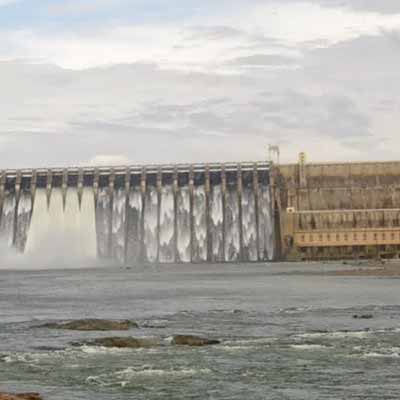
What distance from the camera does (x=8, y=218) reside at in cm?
17512

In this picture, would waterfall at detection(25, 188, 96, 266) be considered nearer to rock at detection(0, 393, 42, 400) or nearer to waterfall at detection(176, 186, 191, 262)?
waterfall at detection(176, 186, 191, 262)

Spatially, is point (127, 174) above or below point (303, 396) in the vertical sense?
above

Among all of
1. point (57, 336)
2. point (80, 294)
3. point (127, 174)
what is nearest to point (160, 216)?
point (127, 174)

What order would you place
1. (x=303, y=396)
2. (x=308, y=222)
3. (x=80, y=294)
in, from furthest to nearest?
(x=308, y=222)
(x=80, y=294)
(x=303, y=396)

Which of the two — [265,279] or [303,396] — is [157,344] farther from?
[265,279]

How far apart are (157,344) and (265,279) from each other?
6884cm

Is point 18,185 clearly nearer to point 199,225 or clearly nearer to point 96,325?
point 199,225

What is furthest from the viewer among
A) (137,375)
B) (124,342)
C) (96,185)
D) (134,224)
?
(134,224)

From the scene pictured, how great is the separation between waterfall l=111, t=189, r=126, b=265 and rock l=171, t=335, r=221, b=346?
125823 mm

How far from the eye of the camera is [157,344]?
47.6 metres

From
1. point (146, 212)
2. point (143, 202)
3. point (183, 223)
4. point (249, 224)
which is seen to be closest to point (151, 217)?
point (146, 212)

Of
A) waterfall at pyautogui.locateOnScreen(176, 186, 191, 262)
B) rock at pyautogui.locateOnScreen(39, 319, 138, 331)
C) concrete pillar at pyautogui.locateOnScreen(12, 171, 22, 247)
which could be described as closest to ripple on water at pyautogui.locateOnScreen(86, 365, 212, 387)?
rock at pyautogui.locateOnScreen(39, 319, 138, 331)

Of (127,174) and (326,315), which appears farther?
(127,174)

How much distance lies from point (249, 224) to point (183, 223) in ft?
34.2
